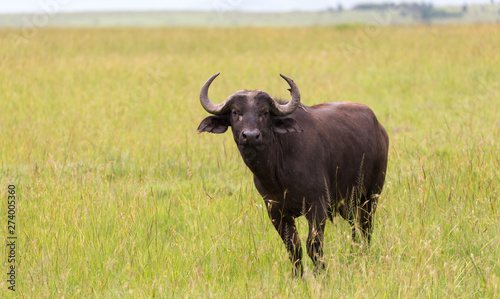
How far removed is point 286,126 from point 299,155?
1.08 feet

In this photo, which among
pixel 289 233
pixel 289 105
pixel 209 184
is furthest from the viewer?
pixel 209 184

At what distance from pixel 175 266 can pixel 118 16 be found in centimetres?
14678

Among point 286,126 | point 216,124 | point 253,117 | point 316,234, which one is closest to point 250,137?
point 253,117

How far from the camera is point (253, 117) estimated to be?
461 centimetres

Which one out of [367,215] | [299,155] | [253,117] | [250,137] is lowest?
[367,215]

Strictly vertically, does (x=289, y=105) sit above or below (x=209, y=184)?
above

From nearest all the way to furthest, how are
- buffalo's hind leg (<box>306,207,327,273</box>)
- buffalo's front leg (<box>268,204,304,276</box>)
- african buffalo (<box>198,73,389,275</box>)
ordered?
1. african buffalo (<box>198,73,389,275</box>)
2. buffalo's hind leg (<box>306,207,327,273</box>)
3. buffalo's front leg (<box>268,204,304,276</box>)

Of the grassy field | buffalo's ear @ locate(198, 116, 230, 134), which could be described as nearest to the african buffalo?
buffalo's ear @ locate(198, 116, 230, 134)

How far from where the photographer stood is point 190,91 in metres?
14.8

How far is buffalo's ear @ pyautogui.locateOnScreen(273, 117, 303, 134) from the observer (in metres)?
4.81

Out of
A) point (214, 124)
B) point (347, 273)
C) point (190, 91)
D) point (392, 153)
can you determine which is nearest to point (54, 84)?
point (190, 91)

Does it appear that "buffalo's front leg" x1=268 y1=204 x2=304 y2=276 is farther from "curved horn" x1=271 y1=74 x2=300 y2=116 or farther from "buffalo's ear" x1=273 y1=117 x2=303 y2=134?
"curved horn" x1=271 y1=74 x2=300 y2=116

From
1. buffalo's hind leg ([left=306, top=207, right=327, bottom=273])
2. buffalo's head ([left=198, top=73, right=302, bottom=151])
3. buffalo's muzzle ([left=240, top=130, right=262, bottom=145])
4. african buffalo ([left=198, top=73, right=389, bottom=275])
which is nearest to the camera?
buffalo's muzzle ([left=240, top=130, right=262, bottom=145])

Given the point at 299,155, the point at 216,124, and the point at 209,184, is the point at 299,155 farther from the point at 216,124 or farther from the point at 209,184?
the point at 209,184
